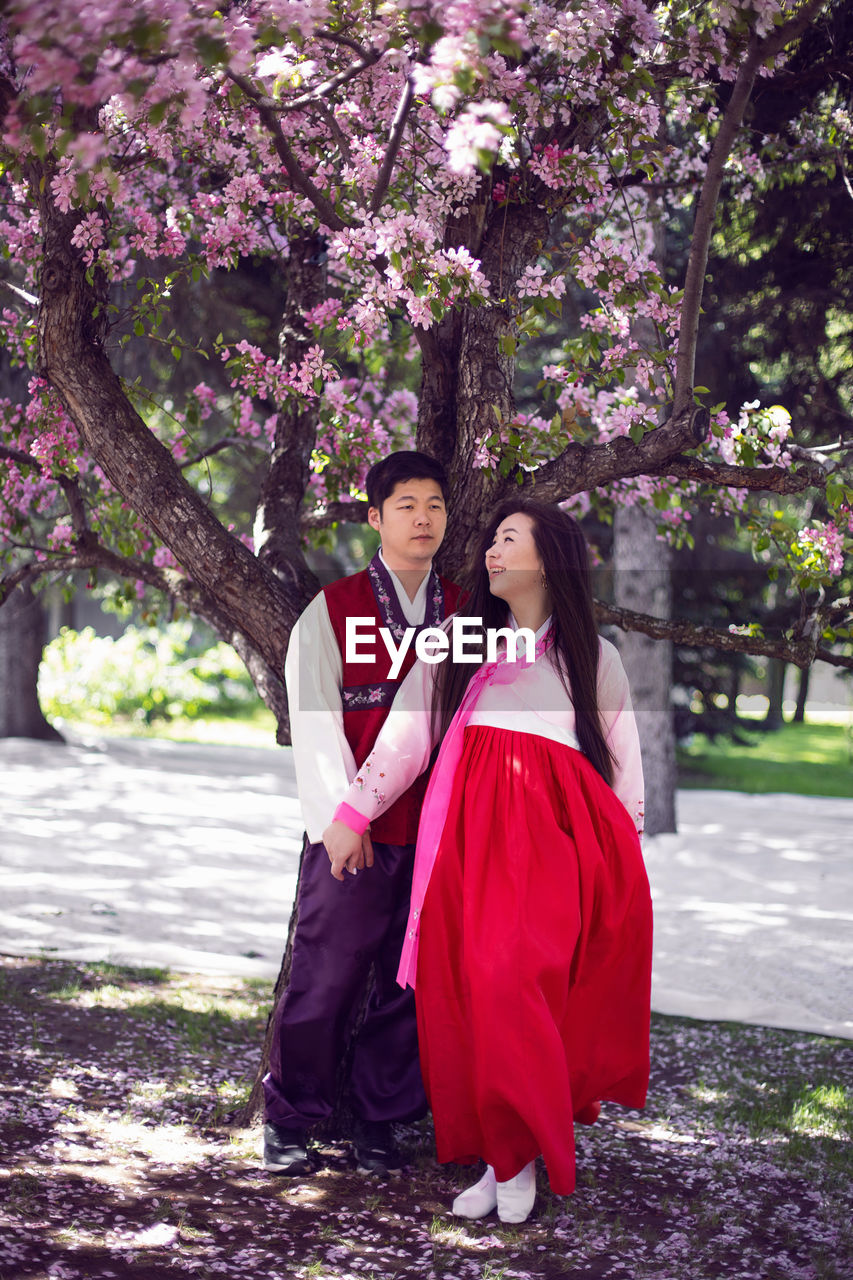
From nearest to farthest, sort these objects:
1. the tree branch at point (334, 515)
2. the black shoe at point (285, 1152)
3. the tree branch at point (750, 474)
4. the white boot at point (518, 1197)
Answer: the white boot at point (518, 1197)
the black shoe at point (285, 1152)
the tree branch at point (750, 474)
the tree branch at point (334, 515)

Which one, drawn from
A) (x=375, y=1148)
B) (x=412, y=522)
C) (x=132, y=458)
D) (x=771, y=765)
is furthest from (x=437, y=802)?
(x=771, y=765)

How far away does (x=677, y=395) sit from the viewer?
291 cm

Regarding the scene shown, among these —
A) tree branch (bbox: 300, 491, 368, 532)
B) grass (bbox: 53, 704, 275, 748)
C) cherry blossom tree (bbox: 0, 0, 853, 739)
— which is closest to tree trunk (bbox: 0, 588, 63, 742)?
grass (bbox: 53, 704, 275, 748)

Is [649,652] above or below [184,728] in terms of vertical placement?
above

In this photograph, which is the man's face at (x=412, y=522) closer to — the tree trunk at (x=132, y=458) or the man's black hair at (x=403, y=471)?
the man's black hair at (x=403, y=471)

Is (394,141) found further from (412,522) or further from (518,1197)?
(518,1197)

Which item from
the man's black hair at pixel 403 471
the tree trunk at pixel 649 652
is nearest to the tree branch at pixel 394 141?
the man's black hair at pixel 403 471

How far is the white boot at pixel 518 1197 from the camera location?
268 cm

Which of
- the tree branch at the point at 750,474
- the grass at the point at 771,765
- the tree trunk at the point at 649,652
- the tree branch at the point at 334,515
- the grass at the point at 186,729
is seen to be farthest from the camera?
the grass at the point at 186,729

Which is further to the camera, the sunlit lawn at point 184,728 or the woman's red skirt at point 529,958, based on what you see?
the sunlit lawn at point 184,728

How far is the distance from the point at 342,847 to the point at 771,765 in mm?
12577

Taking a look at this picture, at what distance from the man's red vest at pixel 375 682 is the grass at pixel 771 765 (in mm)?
9198

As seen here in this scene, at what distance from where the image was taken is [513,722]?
2.80 meters

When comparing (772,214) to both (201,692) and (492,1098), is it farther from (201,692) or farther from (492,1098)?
(201,692)
